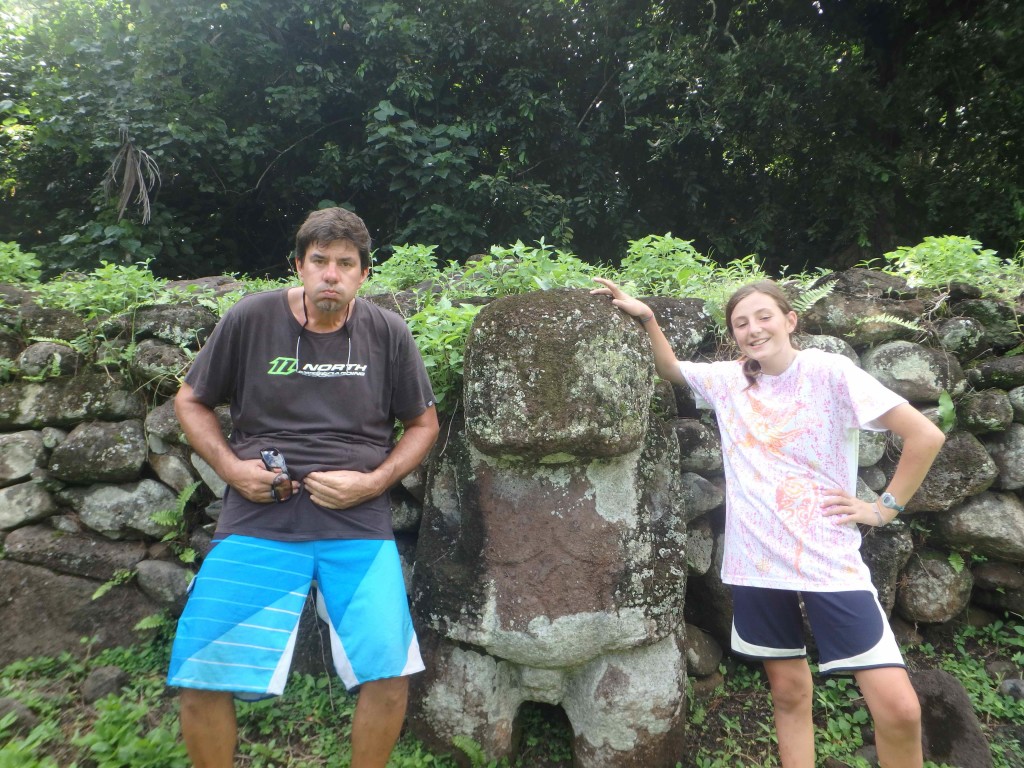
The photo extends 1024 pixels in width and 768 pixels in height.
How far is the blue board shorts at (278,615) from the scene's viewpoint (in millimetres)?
1926

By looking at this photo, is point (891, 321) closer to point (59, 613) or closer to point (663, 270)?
point (663, 270)

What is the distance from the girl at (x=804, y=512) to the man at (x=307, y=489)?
3.70ft

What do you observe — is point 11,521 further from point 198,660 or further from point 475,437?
point 475,437

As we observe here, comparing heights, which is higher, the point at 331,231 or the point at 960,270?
the point at 960,270

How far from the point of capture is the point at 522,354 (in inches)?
84.2

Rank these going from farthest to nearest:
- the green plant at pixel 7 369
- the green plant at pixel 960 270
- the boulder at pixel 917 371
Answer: the green plant at pixel 960 270
the green plant at pixel 7 369
the boulder at pixel 917 371

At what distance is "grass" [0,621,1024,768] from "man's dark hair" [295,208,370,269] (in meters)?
1.87

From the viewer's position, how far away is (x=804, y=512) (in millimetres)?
1996

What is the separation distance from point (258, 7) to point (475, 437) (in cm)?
658

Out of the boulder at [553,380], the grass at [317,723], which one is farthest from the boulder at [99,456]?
the boulder at [553,380]

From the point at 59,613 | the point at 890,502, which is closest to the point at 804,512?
the point at 890,502

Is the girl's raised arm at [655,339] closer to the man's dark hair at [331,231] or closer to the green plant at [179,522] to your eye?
the man's dark hair at [331,231]

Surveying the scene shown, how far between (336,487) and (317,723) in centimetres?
121

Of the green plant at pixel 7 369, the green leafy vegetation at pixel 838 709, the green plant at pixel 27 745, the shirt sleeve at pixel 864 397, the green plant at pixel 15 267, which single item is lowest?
the green plant at pixel 27 745
